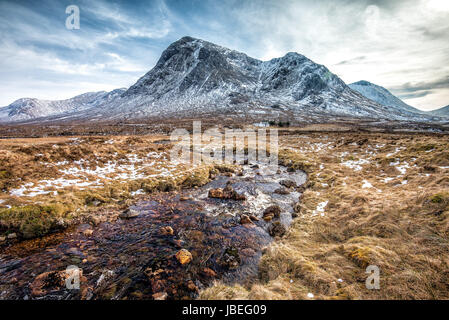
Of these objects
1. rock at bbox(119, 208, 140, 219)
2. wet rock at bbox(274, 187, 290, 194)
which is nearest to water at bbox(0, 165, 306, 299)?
rock at bbox(119, 208, 140, 219)

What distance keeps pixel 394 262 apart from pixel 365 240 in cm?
152

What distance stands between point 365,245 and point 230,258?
5.61m

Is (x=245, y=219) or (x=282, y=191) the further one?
(x=282, y=191)

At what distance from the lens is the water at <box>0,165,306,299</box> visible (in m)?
6.55

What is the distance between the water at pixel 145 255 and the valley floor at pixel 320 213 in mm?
881

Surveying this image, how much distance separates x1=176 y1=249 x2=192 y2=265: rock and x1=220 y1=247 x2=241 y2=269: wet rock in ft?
4.90

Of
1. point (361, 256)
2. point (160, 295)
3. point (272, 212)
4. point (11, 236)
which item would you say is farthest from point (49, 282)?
point (361, 256)

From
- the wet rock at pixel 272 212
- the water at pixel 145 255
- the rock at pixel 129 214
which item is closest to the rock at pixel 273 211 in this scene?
the wet rock at pixel 272 212

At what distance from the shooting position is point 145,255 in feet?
27.0

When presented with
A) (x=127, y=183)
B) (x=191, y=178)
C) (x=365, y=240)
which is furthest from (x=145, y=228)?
(x=365, y=240)

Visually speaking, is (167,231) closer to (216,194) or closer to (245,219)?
(245,219)

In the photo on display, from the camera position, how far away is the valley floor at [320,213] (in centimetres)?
567

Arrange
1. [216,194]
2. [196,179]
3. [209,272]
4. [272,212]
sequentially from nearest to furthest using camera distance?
[209,272] < [272,212] < [216,194] < [196,179]

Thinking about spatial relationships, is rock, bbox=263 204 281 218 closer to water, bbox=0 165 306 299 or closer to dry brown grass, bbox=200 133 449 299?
water, bbox=0 165 306 299
